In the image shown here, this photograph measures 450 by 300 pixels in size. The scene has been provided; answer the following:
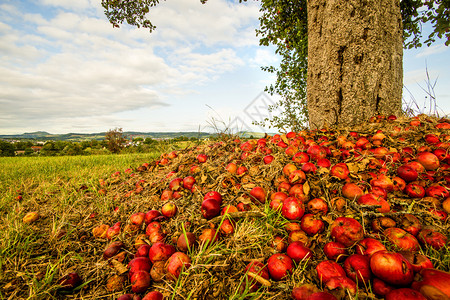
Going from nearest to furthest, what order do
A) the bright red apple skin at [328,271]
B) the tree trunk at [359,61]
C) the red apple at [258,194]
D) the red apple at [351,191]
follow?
the bright red apple skin at [328,271] < the red apple at [351,191] < the red apple at [258,194] < the tree trunk at [359,61]

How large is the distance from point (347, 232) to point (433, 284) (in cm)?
46

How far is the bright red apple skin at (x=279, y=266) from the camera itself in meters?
1.30

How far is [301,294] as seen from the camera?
1.09m

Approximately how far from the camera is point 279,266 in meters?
1.31

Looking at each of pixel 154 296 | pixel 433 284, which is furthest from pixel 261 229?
pixel 433 284

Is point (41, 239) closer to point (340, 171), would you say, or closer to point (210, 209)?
point (210, 209)

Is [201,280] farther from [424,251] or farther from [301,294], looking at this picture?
[424,251]

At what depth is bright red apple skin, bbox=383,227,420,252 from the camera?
140 centimetres

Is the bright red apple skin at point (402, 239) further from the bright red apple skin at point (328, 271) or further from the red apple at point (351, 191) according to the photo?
the bright red apple skin at point (328, 271)

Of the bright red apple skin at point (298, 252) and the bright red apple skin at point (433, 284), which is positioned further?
the bright red apple skin at point (298, 252)

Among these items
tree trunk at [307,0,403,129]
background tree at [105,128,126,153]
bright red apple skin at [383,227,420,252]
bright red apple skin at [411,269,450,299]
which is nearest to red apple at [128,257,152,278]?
bright red apple skin at [411,269,450,299]

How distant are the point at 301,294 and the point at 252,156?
1801 mm

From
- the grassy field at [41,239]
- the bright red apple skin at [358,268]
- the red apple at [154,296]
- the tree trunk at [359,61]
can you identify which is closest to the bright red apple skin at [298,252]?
the bright red apple skin at [358,268]

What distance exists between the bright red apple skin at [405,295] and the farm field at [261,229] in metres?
0.10
